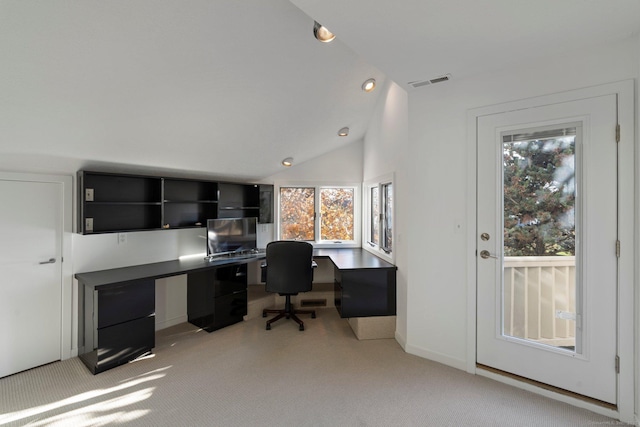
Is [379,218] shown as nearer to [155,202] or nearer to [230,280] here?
[230,280]

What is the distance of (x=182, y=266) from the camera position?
314 centimetres

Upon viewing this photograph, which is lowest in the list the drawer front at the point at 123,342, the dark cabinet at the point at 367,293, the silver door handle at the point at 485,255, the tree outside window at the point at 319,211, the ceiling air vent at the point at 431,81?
the drawer front at the point at 123,342

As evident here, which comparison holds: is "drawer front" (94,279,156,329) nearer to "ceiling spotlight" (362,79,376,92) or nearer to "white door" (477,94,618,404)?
"ceiling spotlight" (362,79,376,92)

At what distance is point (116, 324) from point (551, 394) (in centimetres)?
358

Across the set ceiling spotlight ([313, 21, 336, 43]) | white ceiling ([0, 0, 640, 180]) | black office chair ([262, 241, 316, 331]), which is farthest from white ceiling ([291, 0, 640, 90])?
black office chair ([262, 241, 316, 331])

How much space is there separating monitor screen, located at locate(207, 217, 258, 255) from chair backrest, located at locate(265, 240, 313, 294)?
80 cm

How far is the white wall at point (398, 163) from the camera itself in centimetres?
282

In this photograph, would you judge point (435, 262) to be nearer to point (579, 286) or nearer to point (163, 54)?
point (579, 286)

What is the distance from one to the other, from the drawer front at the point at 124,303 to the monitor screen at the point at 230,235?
0.94 meters

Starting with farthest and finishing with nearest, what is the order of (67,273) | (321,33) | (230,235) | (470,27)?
(230,235)
(67,273)
(321,33)
(470,27)

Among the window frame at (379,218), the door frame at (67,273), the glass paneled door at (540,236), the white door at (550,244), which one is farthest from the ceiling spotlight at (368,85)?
the door frame at (67,273)

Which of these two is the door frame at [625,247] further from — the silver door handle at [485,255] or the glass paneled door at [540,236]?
the silver door handle at [485,255]

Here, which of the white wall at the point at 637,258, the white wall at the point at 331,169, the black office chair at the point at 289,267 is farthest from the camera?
the white wall at the point at 331,169

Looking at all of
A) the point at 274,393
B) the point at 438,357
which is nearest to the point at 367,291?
the point at 438,357
